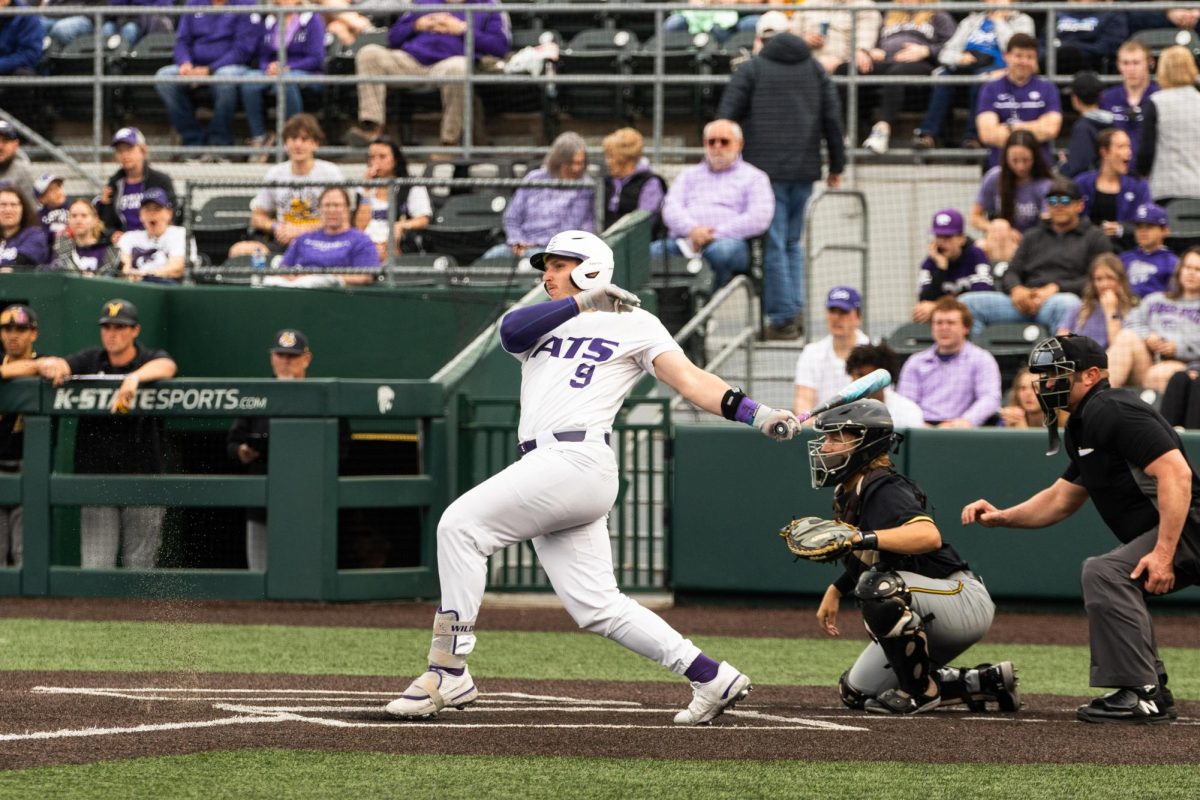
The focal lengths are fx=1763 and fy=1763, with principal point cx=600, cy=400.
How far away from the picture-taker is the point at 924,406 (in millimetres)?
12172

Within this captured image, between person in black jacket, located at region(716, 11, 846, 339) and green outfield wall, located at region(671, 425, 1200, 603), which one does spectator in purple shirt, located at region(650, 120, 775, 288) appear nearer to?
person in black jacket, located at region(716, 11, 846, 339)

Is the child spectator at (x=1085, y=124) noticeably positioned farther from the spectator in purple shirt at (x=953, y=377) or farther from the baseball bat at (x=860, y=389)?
the baseball bat at (x=860, y=389)

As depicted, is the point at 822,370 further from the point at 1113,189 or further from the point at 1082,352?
the point at 1082,352

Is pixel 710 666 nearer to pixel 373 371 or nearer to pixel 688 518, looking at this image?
pixel 688 518

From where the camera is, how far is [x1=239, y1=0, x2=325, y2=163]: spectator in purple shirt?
16.6 meters

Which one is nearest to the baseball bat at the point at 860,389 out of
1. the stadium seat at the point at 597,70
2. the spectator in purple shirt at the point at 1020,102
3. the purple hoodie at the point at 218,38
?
the spectator in purple shirt at the point at 1020,102

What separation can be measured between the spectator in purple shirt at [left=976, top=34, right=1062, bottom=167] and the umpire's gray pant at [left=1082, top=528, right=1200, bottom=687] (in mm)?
8033

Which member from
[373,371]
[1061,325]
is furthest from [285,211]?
[1061,325]

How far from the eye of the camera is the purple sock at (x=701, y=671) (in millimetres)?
6527

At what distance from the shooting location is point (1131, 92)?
14586 mm

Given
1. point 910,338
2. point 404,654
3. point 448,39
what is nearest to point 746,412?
point 404,654

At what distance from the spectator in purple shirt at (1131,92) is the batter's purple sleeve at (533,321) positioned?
908cm

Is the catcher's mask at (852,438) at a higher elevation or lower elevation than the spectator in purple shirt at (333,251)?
lower

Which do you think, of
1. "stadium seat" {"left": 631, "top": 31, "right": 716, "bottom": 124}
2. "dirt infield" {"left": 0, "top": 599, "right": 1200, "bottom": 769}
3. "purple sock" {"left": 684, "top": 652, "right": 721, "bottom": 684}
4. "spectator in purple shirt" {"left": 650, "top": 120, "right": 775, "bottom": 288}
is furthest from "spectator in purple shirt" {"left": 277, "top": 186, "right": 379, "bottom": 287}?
"purple sock" {"left": 684, "top": 652, "right": 721, "bottom": 684}
